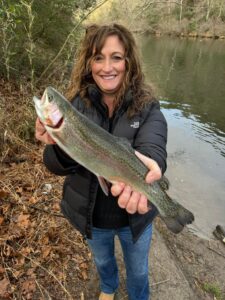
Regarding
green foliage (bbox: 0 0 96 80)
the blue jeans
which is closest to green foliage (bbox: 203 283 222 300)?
the blue jeans

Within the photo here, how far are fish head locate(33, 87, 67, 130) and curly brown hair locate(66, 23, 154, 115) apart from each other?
654 mm

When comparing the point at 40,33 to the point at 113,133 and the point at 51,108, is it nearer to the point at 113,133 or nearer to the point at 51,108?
the point at 113,133

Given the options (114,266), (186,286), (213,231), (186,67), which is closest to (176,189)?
(213,231)

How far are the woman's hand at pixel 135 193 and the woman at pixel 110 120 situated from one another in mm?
125

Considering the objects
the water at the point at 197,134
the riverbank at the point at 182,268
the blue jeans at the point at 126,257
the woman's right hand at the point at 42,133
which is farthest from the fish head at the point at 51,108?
the water at the point at 197,134

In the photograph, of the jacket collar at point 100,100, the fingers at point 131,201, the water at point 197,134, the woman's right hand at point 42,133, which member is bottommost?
the water at point 197,134

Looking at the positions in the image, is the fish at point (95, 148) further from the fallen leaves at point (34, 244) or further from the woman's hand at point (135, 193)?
the fallen leaves at point (34, 244)

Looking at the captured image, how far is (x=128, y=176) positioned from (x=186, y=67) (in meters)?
24.7

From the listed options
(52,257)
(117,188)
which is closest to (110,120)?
(117,188)

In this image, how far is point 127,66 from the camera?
9.42 feet

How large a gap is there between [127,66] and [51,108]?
96 centimetres

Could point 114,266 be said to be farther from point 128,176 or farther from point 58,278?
point 128,176

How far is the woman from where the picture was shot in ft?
8.82

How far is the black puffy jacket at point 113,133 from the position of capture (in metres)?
2.62
